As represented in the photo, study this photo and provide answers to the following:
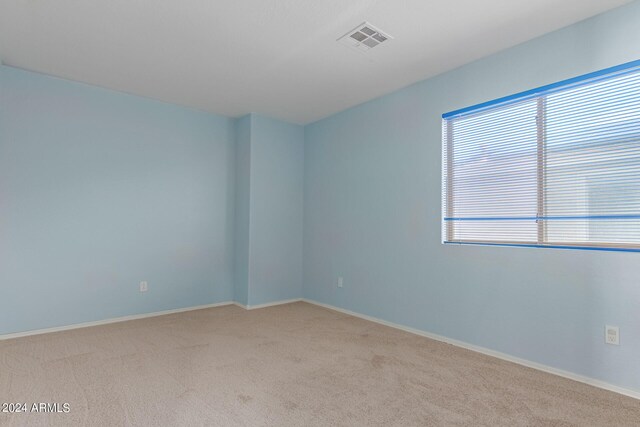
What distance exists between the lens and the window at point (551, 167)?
90.0 inches

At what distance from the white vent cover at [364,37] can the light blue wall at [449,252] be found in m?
0.93

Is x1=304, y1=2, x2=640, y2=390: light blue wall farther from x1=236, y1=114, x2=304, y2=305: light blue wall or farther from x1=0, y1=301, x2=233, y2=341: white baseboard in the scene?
x1=0, y1=301, x2=233, y2=341: white baseboard

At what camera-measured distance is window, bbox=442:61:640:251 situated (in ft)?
7.50

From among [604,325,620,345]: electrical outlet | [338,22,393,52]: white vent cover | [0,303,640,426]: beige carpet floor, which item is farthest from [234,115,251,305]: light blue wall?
[604,325,620,345]: electrical outlet

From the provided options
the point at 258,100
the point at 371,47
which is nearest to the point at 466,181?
the point at 371,47

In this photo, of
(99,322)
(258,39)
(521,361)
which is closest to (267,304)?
(99,322)

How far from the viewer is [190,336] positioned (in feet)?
10.8

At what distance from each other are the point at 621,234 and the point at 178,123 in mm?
4475

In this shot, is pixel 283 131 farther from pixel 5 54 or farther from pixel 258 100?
pixel 5 54

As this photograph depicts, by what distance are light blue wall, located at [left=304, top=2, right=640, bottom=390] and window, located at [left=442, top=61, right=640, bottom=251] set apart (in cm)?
11

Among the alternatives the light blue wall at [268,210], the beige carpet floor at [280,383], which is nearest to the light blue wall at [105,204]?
the light blue wall at [268,210]

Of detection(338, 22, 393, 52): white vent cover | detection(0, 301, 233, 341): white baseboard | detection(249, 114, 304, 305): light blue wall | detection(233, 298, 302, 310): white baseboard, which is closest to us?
detection(338, 22, 393, 52): white vent cover

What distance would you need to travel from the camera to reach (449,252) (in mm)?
3186

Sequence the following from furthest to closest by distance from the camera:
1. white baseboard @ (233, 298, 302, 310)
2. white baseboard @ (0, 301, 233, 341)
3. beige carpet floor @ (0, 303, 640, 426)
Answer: white baseboard @ (233, 298, 302, 310) < white baseboard @ (0, 301, 233, 341) < beige carpet floor @ (0, 303, 640, 426)
